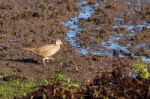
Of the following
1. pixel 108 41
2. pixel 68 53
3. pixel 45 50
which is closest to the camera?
pixel 45 50

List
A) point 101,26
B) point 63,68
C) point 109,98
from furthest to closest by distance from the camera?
point 101,26 → point 63,68 → point 109,98

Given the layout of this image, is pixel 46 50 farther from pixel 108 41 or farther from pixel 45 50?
pixel 108 41

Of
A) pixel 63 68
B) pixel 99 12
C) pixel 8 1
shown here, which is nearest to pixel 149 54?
pixel 63 68

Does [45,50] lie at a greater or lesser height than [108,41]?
greater

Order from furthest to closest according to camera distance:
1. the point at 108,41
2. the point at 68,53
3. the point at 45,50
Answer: the point at 108,41, the point at 68,53, the point at 45,50

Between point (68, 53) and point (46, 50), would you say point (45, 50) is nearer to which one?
point (46, 50)

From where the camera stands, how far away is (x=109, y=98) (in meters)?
5.71

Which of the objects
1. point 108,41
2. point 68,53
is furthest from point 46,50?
point 108,41

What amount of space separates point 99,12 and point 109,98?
13.3 m

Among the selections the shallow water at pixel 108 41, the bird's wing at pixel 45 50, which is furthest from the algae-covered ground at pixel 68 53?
the bird's wing at pixel 45 50

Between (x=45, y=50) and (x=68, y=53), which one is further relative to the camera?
Answer: (x=68, y=53)

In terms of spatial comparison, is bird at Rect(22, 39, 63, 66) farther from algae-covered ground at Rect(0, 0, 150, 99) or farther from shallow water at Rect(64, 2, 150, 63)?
shallow water at Rect(64, 2, 150, 63)

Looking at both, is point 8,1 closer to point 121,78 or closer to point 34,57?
point 34,57

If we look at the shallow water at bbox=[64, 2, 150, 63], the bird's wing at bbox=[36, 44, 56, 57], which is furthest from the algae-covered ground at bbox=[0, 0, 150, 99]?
the bird's wing at bbox=[36, 44, 56, 57]
